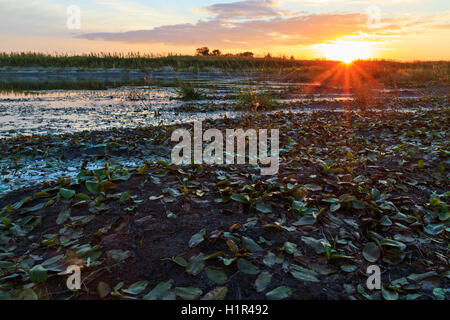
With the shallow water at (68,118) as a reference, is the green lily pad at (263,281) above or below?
below

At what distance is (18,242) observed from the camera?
2.40 metres

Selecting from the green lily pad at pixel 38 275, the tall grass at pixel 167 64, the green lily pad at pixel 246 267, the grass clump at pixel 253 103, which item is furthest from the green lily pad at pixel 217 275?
the tall grass at pixel 167 64

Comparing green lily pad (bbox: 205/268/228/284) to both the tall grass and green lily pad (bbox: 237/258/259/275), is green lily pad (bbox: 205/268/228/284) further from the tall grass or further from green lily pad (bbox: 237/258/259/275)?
the tall grass

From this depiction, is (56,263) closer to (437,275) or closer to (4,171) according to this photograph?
(437,275)

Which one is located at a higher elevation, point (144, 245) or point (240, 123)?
point (240, 123)

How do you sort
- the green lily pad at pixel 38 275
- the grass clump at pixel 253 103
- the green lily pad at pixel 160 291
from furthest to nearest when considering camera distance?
1. the grass clump at pixel 253 103
2. the green lily pad at pixel 38 275
3. the green lily pad at pixel 160 291

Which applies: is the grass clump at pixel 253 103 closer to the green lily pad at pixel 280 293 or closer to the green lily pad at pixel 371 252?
the green lily pad at pixel 371 252

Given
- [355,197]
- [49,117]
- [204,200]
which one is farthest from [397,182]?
[49,117]

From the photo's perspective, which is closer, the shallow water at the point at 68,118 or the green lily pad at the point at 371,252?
the green lily pad at the point at 371,252

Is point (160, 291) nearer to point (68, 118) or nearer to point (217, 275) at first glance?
point (217, 275)

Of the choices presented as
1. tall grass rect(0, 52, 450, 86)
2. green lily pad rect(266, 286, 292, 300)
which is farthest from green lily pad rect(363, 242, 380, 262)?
tall grass rect(0, 52, 450, 86)

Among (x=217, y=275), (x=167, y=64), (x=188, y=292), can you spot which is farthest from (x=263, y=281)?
(x=167, y=64)

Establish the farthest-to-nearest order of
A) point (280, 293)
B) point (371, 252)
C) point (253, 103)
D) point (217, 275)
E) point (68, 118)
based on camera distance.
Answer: point (253, 103)
point (68, 118)
point (371, 252)
point (217, 275)
point (280, 293)
